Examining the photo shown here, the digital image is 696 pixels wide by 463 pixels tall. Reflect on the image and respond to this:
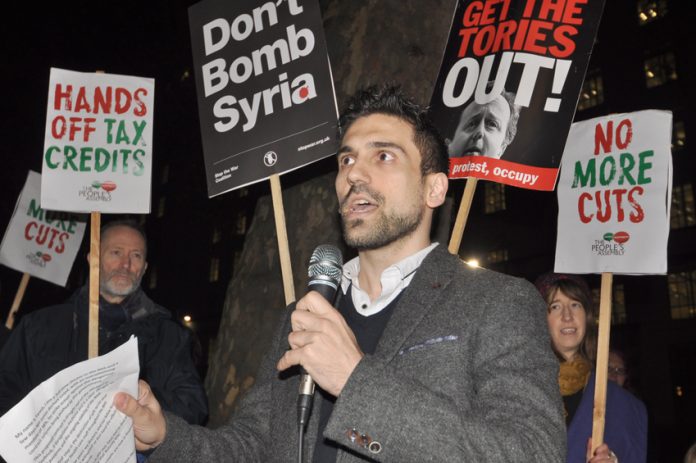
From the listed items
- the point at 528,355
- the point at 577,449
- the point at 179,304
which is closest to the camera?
the point at 528,355

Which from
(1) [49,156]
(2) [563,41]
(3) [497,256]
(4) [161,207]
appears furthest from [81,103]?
(4) [161,207]

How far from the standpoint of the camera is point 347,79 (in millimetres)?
4824

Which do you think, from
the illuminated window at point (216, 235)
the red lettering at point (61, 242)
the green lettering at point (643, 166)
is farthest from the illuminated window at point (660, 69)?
the illuminated window at point (216, 235)

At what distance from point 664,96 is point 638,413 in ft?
83.1

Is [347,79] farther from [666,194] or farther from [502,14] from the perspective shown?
[666,194]

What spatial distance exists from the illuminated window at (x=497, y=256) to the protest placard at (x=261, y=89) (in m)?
27.2

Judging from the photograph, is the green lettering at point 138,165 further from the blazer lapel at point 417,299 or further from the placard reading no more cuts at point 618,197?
the placard reading no more cuts at point 618,197

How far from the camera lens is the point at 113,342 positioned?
172 inches

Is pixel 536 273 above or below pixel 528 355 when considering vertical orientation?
above

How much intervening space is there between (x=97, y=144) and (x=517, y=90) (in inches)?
114

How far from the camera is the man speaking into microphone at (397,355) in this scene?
167cm

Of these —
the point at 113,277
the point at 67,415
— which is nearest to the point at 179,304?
the point at 113,277

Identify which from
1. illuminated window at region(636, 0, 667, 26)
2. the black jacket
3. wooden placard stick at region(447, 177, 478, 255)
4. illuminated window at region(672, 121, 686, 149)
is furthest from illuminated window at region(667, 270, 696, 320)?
the black jacket

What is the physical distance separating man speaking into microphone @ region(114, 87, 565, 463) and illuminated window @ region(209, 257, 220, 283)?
4015 centimetres
